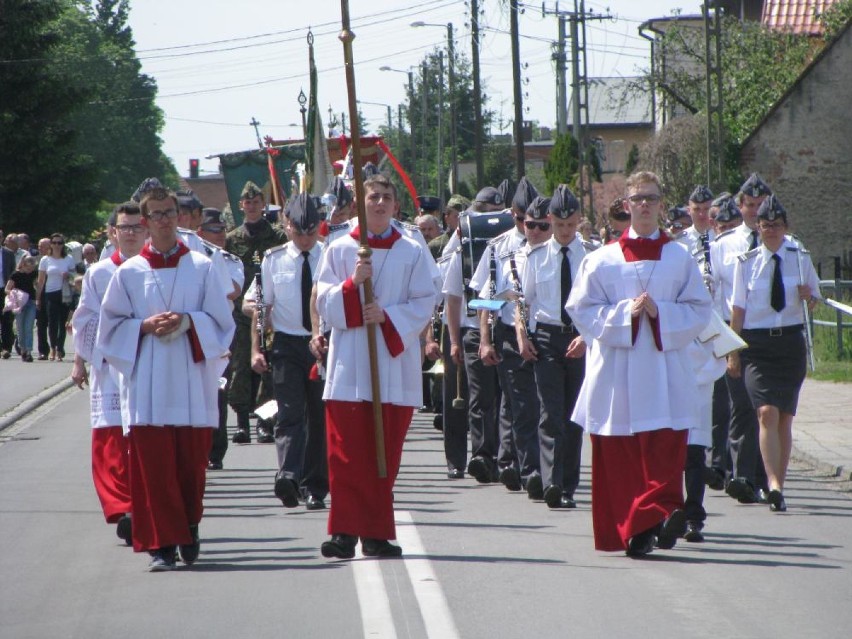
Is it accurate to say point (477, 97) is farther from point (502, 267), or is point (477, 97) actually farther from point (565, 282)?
point (565, 282)

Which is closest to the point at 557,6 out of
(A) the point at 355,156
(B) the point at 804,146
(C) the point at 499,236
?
(B) the point at 804,146

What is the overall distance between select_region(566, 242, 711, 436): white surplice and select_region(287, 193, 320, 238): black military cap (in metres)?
2.82

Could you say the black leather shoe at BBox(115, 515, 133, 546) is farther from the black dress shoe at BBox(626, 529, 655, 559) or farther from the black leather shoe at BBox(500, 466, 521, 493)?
the black leather shoe at BBox(500, 466, 521, 493)

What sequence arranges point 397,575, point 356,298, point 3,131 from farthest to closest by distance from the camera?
point 3,131 → point 356,298 → point 397,575

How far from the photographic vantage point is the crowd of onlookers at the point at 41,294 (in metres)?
26.6

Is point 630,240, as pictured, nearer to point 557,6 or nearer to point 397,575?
point 397,575

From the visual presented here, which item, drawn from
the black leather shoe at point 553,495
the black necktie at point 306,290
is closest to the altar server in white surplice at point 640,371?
the black leather shoe at point 553,495

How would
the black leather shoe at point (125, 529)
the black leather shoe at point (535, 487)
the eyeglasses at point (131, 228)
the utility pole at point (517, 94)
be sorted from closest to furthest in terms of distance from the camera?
the black leather shoe at point (125, 529)
the eyeglasses at point (131, 228)
the black leather shoe at point (535, 487)
the utility pole at point (517, 94)

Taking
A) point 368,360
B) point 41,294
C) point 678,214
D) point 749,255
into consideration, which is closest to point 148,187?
point 368,360

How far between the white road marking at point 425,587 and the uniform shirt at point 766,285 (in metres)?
2.68

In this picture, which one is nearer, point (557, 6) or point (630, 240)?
point (630, 240)

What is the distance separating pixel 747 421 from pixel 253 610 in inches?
194

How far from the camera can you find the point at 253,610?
723cm

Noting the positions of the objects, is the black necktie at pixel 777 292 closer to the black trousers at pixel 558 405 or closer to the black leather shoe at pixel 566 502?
the black trousers at pixel 558 405
